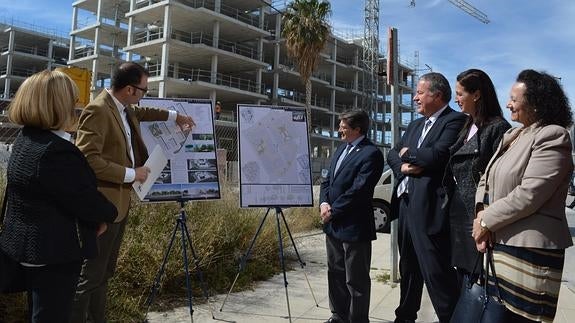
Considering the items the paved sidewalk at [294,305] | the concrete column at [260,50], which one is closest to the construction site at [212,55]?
the concrete column at [260,50]

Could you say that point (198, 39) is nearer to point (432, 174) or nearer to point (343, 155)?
point (343, 155)

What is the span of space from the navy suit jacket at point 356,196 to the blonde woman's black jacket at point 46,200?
6.97 ft

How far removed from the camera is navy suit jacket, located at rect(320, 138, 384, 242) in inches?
157

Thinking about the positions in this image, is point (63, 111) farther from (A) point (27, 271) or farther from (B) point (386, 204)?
(B) point (386, 204)

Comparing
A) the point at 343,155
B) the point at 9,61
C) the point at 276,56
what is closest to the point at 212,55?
the point at 276,56

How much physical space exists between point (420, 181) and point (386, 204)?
7.12 metres

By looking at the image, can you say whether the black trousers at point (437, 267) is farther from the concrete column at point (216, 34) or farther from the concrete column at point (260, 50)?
the concrete column at point (260, 50)

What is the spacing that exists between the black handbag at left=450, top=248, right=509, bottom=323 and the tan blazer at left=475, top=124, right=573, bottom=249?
0.21m

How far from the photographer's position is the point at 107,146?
336cm

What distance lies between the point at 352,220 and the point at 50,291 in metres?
2.36

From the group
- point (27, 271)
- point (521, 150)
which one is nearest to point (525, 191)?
point (521, 150)

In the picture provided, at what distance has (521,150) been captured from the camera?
2.70 m

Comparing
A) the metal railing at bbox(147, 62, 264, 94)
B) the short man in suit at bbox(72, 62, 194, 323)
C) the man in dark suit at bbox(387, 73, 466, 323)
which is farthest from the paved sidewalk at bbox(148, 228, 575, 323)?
the metal railing at bbox(147, 62, 264, 94)

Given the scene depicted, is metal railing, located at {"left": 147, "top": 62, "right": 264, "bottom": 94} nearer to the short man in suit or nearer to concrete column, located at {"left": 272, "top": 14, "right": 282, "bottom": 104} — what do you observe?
concrete column, located at {"left": 272, "top": 14, "right": 282, "bottom": 104}
